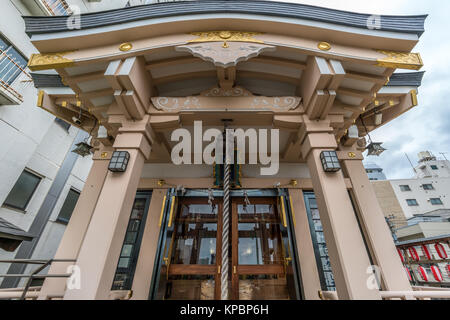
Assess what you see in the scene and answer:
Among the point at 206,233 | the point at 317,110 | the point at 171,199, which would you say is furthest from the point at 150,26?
the point at 206,233

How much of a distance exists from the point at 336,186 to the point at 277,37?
8.40 feet

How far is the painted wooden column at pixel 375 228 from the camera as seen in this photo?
338cm

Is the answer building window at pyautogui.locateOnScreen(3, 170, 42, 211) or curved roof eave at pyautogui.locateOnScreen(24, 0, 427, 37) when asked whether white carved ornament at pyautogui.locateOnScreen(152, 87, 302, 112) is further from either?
building window at pyautogui.locateOnScreen(3, 170, 42, 211)

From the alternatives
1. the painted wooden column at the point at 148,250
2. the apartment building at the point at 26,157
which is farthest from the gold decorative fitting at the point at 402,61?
the apartment building at the point at 26,157

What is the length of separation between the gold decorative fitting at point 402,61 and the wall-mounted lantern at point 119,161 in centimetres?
409

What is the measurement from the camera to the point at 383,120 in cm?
431

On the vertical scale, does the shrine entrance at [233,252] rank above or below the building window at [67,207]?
below

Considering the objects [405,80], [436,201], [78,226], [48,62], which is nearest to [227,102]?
[48,62]

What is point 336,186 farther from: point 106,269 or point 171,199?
point 171,199

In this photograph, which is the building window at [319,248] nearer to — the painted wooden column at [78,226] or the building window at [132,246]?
the building window at [132,246]

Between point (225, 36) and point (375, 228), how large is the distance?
452 centimetres

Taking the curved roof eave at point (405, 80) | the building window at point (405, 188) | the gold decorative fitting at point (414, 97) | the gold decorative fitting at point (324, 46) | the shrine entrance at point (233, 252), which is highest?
the building window at point (405, 188)

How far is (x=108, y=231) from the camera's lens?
2484mm

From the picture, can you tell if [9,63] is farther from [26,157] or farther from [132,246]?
[132,246]
